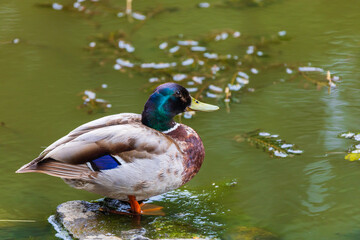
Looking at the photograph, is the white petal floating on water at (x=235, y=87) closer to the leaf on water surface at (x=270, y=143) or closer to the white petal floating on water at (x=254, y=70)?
the white petal floating on water at (x=254, y=70)

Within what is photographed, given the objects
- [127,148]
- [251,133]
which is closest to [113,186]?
[127,148]

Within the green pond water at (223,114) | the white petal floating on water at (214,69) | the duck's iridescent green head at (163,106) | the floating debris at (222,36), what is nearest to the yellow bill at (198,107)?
the duck's iridescent green head at (163,106)

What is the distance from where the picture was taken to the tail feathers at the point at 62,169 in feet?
12.8

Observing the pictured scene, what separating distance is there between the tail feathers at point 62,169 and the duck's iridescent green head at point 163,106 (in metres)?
0.56

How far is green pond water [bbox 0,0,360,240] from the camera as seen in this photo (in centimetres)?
416

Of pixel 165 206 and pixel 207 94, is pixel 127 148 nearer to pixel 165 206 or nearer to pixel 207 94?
pixel 165 206

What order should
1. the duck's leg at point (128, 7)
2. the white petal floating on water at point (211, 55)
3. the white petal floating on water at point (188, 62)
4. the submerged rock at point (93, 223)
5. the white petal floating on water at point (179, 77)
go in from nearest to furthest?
1. the submerged rock at point (93, 223)
2. the white petal floating on water at point (179, 77)
3. the white petal floating on water at point (188, 62)
4. the white petal floating on water at point (211, 55)
5. the duck's leg at point (128, 7)

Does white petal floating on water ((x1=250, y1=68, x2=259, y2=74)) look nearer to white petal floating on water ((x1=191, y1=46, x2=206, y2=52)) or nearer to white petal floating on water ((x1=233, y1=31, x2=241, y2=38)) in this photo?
white petal floating on water ((x1=191, y1=46, x2=206, y2=52))

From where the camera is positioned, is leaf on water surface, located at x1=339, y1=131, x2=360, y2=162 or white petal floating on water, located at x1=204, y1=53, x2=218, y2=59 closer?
leaf on water surface, located at x1=339, y1=131, x2=360, y2=162

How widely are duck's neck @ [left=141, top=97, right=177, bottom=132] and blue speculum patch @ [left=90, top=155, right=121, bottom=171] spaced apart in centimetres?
41

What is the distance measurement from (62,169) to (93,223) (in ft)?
1.28

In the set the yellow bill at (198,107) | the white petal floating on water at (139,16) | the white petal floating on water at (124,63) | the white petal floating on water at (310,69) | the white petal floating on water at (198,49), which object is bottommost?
the white petal floating on water at (124,63)

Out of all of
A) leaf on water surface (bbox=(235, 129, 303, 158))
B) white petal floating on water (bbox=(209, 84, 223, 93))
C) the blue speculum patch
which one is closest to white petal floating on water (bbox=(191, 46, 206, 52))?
white petal floating on water (bbox=(209, 84, 223, 93))

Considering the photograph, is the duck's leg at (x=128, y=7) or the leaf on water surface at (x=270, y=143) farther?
the duck's leg at (x=128, y=7)
